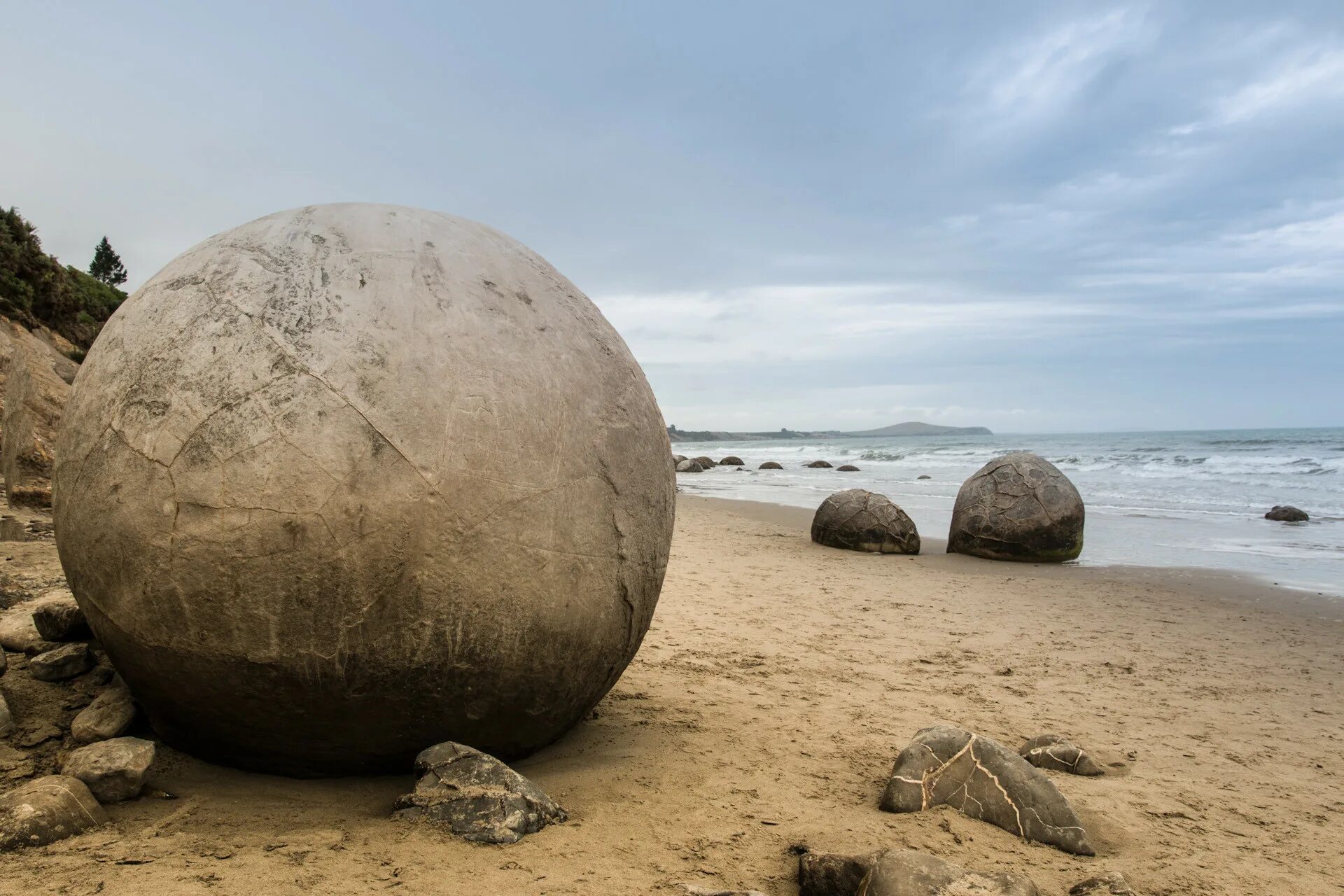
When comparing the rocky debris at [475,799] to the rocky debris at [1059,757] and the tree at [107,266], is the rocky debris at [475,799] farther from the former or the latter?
the tree at [107,266]

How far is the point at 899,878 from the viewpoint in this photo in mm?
2369

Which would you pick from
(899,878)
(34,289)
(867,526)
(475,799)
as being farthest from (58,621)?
(34,289)

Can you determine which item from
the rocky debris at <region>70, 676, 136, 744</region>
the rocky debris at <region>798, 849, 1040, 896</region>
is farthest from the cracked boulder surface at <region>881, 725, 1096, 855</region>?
the rocky debris at <region>70, 676, 136, 744</region>

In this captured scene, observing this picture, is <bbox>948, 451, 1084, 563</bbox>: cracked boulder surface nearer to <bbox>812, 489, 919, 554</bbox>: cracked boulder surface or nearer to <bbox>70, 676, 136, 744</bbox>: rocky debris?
<bbox>812, 489, 919, 554</bbox>: cracked boulder surface

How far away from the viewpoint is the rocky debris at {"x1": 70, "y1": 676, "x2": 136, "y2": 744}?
125 inches

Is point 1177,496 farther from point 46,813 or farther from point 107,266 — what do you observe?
point 107,266

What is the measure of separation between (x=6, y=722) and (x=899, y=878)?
10.2 feet

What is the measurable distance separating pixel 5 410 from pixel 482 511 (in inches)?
273

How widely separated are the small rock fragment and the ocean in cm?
997

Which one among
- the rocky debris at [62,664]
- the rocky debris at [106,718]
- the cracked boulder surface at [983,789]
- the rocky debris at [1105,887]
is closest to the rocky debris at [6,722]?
the rocky debris at [106,718]

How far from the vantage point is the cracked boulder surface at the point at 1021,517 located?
34.4 ft

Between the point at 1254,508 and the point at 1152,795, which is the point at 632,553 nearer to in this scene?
the point at 1152,795

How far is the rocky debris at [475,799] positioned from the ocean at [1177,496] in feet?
28.7

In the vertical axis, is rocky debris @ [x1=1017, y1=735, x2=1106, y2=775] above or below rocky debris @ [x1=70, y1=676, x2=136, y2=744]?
below
